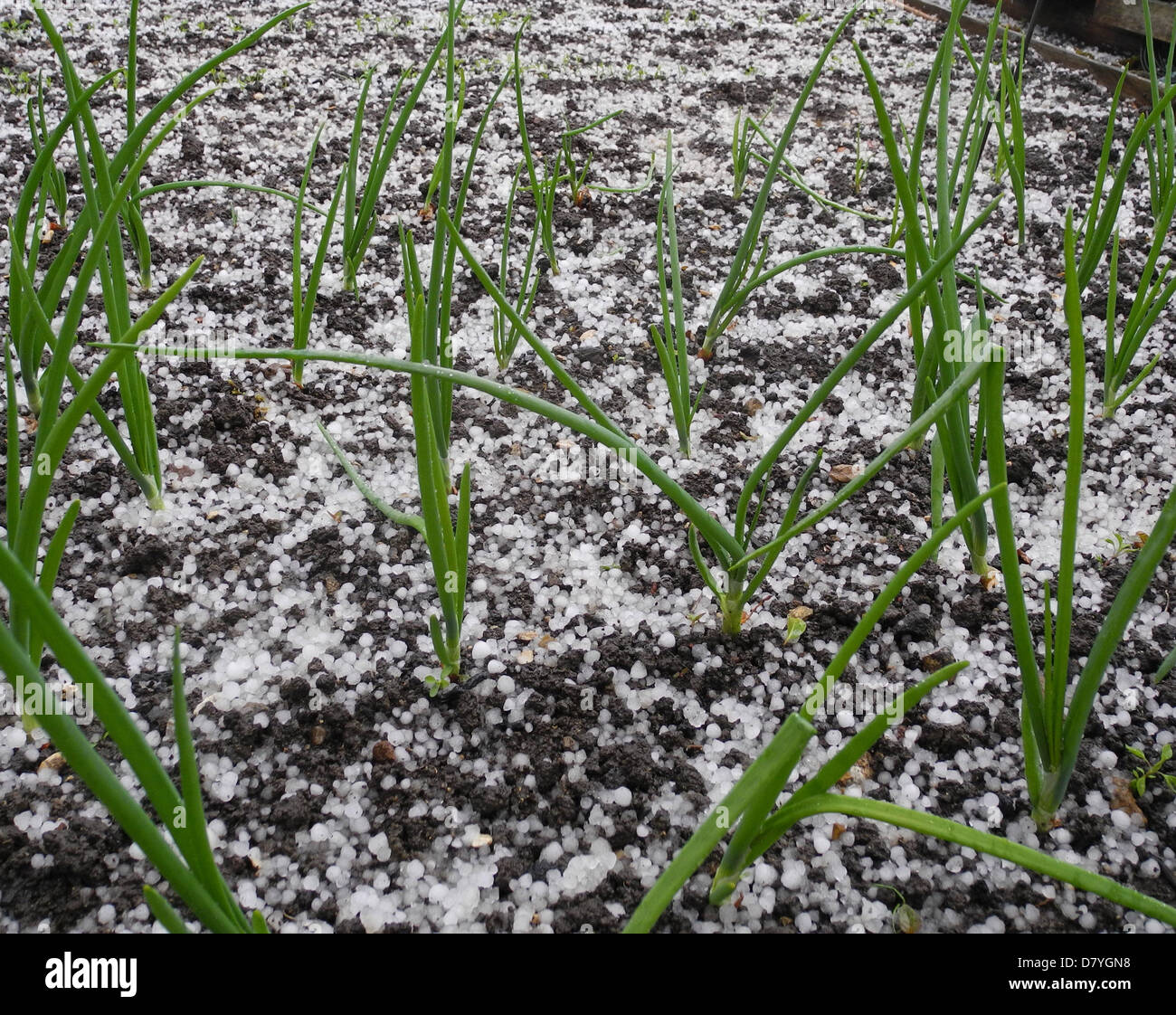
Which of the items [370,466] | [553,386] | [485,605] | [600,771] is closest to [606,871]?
[600,771]

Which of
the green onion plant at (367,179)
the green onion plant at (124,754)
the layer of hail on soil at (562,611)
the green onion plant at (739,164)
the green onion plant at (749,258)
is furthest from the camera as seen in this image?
the green onion plant at (739,164)

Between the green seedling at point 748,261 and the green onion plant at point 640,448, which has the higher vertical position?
the green seedling at point 748,261

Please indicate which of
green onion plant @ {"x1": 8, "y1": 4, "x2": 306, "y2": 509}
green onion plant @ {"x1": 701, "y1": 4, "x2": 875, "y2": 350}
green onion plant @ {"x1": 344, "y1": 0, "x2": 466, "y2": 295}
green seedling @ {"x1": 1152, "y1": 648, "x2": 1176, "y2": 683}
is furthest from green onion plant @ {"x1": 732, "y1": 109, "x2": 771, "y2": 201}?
green seedling @ {"x1": 1152, "y1": 648, "x2": 1176, "y2": 683}

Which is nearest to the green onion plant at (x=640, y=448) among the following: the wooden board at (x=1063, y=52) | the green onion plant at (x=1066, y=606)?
the green onion plant at (x=1066, y=606)

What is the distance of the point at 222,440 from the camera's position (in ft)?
4.37

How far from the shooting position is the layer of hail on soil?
849 mm

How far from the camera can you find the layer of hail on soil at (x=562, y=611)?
85cm

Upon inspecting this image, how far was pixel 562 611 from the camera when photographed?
3.66 feet

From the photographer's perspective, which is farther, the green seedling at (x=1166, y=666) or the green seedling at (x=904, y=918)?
the green seedling at (x=1166, y=666)

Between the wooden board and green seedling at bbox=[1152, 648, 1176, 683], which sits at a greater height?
the wooden board

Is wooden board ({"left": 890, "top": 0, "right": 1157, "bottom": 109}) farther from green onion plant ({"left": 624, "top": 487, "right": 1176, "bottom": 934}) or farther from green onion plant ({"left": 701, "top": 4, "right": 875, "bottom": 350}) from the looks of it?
green onion plant ({"left": 624, "top": 487, "right": 1176, "bottom": 934})

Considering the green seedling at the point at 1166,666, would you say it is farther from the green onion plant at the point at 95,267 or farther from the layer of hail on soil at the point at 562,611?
the green onion plant at the point at 95,267
